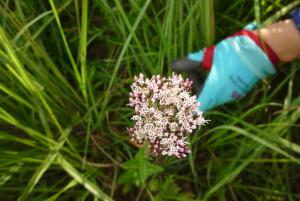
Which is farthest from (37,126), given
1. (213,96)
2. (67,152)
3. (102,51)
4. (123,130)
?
(213,96)

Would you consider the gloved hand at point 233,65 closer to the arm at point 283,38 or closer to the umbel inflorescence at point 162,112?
the arm at point 283,38

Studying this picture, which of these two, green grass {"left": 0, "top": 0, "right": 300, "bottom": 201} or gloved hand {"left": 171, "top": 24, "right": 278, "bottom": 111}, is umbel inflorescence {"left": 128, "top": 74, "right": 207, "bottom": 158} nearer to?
green grass {"left": 0, "top": 0, "right": 300, "bottom": 201}

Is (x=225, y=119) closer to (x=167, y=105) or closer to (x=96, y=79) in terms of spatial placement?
(x=96, y=79)

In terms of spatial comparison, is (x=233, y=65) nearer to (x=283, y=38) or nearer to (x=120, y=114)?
(x=283, y=38)

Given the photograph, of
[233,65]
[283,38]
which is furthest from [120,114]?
[283,38]

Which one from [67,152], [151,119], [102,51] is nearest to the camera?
[151,119]

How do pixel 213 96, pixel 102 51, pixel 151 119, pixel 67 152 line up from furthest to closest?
pixel 102 51, pixel 213 96, pixel 67 152, pixel 151 119
